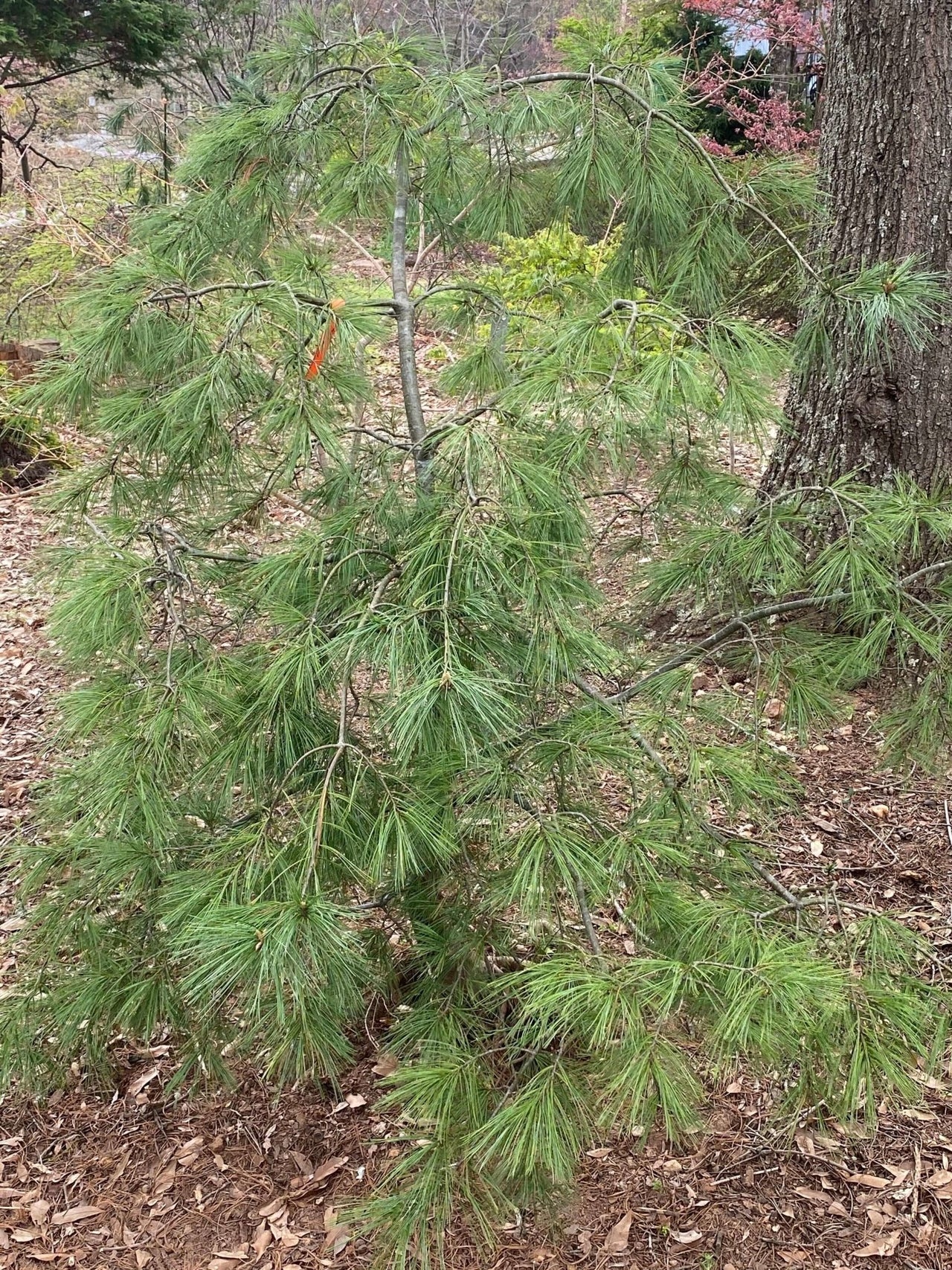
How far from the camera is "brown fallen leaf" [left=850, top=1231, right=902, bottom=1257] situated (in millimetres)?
1857

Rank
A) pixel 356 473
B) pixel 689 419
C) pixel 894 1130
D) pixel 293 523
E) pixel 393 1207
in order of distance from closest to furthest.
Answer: pixel 393 1207
pixel 689 419
pixel 356 473
pixel 894 1130
pixel 293 523

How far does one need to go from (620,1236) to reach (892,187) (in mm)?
2626

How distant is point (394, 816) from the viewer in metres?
1.26

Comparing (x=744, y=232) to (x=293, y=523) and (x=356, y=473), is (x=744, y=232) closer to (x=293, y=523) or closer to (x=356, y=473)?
(x=356, y=473)

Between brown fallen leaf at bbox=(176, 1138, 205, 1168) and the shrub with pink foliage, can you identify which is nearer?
brown fallen leaf at bbox=(176, 1138, 205, 1168)

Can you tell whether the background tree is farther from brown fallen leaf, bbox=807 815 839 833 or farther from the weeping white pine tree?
brown fallen leaf, bbox=807 815 839 833

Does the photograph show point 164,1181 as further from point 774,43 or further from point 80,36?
point 774,43

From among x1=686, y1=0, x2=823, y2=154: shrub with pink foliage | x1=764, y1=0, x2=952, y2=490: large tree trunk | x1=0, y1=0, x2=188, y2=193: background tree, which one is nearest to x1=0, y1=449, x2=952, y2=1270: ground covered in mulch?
x1=764, y1=0, x2=952, y2=490: large tree trunk

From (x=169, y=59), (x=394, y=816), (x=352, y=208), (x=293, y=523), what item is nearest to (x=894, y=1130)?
(x=394, y=816)

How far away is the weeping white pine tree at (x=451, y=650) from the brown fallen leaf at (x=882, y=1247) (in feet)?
1.93

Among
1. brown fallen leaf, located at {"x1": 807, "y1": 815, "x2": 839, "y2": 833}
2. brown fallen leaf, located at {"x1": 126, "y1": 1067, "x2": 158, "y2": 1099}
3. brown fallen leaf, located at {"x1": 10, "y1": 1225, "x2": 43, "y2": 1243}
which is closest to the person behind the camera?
brown fallen leaf, located at {"x1": 10, "y1": 1225, "x2": 43, "y2": 1243}

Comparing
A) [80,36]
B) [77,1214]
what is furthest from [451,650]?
[80,36]

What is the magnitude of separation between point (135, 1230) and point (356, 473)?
5.34 ft

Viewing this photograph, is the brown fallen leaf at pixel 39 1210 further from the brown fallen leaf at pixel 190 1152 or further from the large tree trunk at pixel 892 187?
the large tree trunk at pixel 892 187
